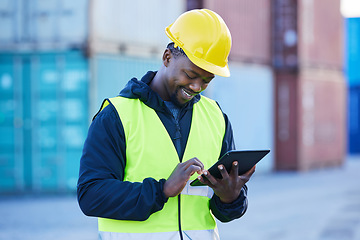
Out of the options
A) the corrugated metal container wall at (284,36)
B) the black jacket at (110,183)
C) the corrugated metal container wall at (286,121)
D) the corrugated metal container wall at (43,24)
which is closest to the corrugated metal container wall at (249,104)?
the corrugated metal container wall at (286,121)

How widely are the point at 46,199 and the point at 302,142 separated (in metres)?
9.19

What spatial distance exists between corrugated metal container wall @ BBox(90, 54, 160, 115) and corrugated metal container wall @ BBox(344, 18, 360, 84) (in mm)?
17158

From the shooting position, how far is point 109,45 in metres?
12.0

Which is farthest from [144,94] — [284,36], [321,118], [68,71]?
[321,118]

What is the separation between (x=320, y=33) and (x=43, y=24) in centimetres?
1057

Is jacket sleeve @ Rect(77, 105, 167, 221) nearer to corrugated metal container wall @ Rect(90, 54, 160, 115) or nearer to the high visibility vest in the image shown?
the high visibility vest

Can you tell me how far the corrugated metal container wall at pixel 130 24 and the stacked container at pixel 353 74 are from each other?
1564 cm

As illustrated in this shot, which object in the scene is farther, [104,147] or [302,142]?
[302,142]

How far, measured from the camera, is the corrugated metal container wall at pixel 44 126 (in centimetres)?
1168

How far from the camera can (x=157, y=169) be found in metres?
2.19

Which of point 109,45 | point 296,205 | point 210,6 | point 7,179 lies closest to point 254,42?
point 210,6

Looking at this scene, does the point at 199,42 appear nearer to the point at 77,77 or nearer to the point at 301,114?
the point at 77,77

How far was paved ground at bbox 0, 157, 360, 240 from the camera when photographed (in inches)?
302

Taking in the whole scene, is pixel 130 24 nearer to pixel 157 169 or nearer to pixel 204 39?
pixel 204 39
